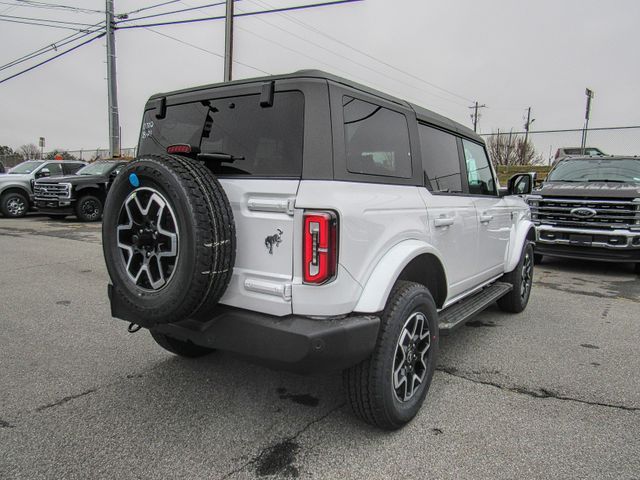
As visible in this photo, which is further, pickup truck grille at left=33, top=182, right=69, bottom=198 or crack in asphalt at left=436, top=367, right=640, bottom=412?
pickup truck grille at left=33, top=182, right=69, bottom=198

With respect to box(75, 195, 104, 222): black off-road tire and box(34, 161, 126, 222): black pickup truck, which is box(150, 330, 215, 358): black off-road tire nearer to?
box(34, 161, 126, 222): black pickup truck

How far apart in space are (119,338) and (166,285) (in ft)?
6.96

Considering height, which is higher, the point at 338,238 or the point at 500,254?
the point at 338,238

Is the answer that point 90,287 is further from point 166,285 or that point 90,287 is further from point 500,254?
point 500,254

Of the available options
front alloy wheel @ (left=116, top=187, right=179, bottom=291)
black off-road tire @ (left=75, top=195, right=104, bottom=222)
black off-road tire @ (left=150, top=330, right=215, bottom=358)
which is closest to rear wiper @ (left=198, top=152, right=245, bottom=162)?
front alloy wheel @ (left=116, top=187, right=179, bottom=291)

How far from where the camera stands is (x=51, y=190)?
13.5 metres

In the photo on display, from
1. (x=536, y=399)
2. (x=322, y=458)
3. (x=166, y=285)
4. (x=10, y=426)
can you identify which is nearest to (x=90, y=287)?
(x=10, y=426)

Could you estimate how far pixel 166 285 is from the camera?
2.35 m

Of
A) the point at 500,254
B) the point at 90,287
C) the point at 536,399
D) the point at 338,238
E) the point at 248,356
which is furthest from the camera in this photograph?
the point at 90,287

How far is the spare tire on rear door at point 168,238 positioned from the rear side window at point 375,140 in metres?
0.76

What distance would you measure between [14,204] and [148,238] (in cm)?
1506

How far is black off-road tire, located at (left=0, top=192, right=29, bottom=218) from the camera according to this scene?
47.6 ft

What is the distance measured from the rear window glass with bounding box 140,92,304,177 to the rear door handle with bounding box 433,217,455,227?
46.8 inches

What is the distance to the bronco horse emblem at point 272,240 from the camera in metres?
2.35
